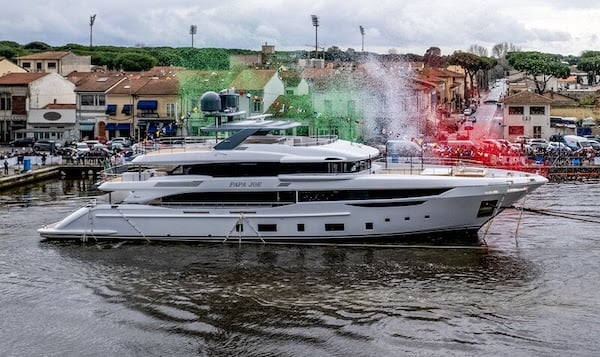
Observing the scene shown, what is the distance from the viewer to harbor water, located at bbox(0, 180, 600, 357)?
1853cm

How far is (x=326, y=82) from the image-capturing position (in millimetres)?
68875

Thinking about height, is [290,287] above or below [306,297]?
above

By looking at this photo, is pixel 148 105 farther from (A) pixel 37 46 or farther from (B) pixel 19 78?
(A) pixel 37 46

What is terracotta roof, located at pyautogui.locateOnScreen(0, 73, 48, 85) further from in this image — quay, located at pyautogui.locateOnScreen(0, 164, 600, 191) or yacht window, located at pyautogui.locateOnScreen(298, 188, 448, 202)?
yacht window, located at pyautogui.locateOnScreen(298, 188, 448, 202)

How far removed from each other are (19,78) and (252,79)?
20.7 metres

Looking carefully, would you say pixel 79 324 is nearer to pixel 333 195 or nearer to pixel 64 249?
pixel 64 249

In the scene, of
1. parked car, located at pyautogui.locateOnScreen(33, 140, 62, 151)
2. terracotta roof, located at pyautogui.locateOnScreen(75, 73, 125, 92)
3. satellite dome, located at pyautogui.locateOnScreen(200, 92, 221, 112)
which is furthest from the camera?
terracotta roof, located at pyautogui.locateOnScreen(75, 73, 125, 92)

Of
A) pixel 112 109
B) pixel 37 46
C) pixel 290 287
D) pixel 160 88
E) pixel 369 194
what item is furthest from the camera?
pixel 37 46

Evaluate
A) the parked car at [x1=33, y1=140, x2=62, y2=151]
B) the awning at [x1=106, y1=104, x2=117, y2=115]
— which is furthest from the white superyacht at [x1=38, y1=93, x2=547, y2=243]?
the awning at [x1=106, y1=104, x2=117, y2=115]

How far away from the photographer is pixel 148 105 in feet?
217

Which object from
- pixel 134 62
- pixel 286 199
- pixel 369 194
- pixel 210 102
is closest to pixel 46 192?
pixel 210 102

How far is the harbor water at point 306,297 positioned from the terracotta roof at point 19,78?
4035 cm

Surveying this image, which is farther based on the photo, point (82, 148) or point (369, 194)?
point (82, 148)

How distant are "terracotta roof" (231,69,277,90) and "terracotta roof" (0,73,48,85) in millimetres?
17417
